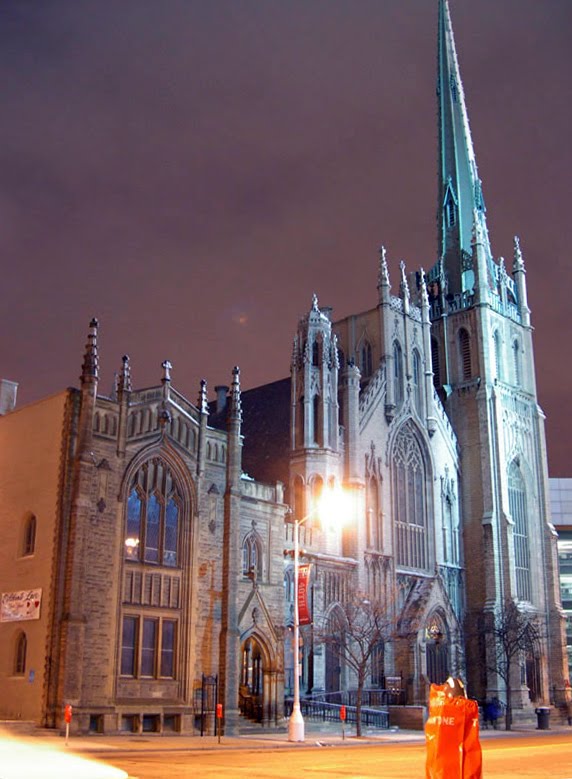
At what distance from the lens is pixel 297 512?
48.3 metres

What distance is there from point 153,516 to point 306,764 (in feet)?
57.5

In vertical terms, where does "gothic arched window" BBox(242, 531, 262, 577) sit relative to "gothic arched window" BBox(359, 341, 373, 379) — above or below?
below

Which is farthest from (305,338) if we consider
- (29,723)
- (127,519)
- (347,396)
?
(29,723)

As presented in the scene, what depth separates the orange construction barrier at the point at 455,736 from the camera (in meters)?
10.1

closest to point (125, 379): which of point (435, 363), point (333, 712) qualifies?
point (333, 712)

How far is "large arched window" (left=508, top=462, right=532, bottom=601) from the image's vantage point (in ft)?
199

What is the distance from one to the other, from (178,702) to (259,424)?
23.3 m

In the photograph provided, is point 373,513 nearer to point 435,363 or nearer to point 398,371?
point 398,371

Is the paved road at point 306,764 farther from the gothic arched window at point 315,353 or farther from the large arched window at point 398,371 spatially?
the large arched window at point 398,371

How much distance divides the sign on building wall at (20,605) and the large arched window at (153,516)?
3.90 metres

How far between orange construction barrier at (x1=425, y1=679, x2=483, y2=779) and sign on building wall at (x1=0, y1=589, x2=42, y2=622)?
2563cm

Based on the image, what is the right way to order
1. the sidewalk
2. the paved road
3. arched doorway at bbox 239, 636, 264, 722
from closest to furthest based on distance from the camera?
the paved road, the sidewalk, arched doorway at bbox 239, 636, 264, 722

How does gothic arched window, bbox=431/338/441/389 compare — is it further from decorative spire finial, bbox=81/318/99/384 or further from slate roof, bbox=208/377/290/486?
decorative spire finial, bbox=81/318/99/384

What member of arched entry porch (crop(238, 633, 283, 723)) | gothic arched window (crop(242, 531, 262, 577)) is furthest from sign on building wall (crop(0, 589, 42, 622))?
gothic arched window (crop(242, 531, 262, 577))
